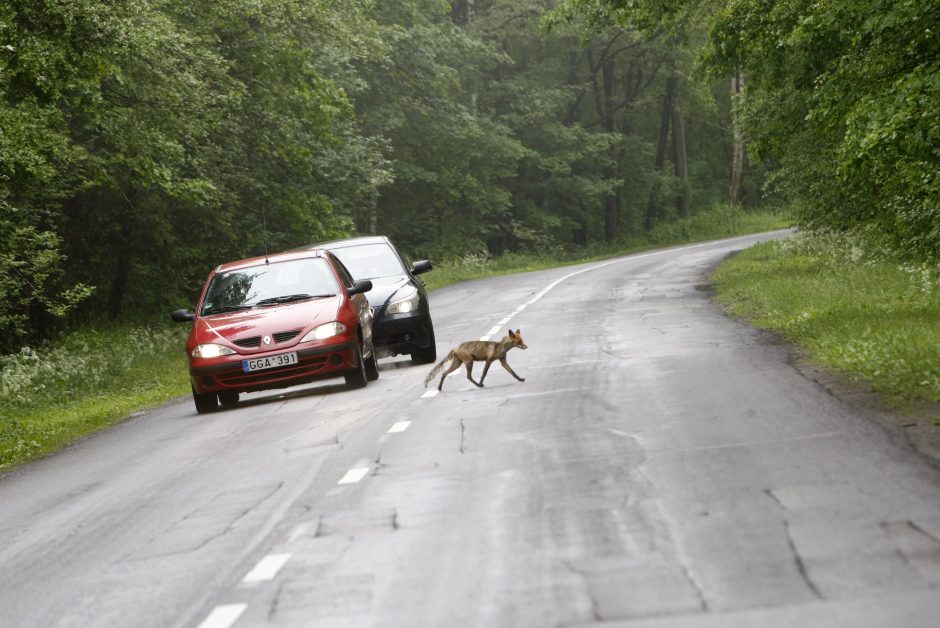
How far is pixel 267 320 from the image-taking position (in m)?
14.3

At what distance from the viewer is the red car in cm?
1389

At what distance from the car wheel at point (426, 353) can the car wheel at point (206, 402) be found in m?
3.26

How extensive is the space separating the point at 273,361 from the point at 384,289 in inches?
141

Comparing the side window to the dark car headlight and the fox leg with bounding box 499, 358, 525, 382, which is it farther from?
the fox leg with bounding box 499, 358, 525, 382

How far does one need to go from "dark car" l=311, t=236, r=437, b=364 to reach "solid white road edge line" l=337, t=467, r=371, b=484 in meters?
7.39

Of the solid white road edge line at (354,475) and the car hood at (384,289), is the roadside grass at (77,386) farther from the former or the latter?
the solid white road edge line at (354,475)

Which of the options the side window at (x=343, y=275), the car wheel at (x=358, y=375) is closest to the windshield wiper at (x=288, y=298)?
the side window at (x=343, y=275)

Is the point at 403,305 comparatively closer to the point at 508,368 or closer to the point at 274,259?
the point at 274,259

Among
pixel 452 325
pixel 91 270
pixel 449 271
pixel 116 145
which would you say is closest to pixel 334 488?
pixel 452 325

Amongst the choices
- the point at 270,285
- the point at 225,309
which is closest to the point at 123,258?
Result: the point at 270,285

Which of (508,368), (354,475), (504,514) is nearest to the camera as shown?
(504,514)

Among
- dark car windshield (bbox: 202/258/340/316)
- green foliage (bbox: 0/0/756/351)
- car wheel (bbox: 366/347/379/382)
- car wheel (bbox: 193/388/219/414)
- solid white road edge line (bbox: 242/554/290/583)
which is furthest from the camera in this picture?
green foliage (bbox: 0/0/756/351)

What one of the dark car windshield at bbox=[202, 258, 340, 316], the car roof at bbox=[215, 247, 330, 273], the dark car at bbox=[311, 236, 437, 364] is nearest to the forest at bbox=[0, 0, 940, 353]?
the car roof at bbox=[215, 247, 330, 273]

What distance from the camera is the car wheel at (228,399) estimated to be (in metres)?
14.9
